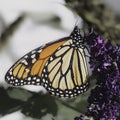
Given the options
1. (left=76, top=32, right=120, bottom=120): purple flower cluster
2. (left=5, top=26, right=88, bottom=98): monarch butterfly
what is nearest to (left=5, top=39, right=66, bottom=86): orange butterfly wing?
(left=5, top=26, right=88, bottom=98): monarch butterfly

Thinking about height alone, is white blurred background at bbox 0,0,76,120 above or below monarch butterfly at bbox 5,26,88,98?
above

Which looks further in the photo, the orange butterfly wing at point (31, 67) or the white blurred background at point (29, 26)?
the white blurred background at point (29, 26)

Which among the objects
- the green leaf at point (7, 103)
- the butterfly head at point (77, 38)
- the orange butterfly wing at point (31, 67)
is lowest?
the green leaf at point (7, 103)

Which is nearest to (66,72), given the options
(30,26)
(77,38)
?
(77,38)

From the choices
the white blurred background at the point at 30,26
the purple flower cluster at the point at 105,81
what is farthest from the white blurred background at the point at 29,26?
the purple flower cluster at the point at 105,81

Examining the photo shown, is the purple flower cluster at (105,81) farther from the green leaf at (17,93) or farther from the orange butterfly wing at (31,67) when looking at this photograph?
the green leaf at (17,93)

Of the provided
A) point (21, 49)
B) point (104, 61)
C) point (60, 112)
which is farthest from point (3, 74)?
point (104, 61)

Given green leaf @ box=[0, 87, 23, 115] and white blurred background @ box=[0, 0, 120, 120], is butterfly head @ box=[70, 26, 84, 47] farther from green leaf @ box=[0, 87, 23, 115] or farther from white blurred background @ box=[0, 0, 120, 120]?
green leaf @ box=[0, 87, 23, 115]
